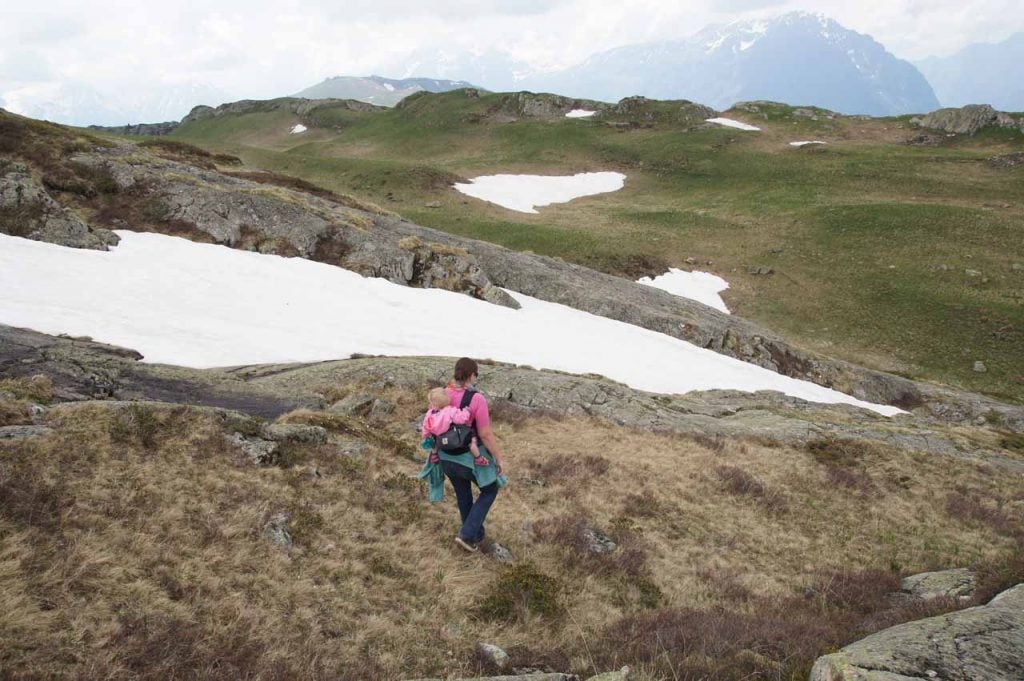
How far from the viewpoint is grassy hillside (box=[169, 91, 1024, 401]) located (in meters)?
43.8

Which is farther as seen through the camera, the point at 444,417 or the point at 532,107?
the point at 532,107

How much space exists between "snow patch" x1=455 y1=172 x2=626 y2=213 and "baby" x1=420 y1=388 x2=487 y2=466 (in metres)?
66.3

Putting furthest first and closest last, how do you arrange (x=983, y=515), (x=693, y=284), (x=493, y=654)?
1. (x=693, y=284)
2. (x=983, y=515)
3. (x=493, y=654)

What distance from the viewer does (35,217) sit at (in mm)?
25766

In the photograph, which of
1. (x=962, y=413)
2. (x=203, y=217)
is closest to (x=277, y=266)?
(x=203, y=217)

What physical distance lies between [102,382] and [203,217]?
20.9 meters

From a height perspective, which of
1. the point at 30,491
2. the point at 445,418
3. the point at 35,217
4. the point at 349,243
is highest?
the point at 349,243

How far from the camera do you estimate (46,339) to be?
55.0ft

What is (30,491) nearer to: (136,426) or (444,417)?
(136,426)

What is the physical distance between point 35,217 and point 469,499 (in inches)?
1116

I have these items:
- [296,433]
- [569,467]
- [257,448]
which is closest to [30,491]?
[257,448]

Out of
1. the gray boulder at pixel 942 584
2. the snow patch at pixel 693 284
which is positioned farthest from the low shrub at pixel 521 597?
the snow patch at pixel 693 284

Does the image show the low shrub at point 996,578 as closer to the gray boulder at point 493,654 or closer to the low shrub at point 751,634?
the low shrub at point 751,634

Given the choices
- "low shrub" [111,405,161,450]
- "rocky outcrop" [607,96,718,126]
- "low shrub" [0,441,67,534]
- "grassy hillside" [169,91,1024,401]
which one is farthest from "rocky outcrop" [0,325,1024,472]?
"rocky outcrop" [607,96,718,126]
